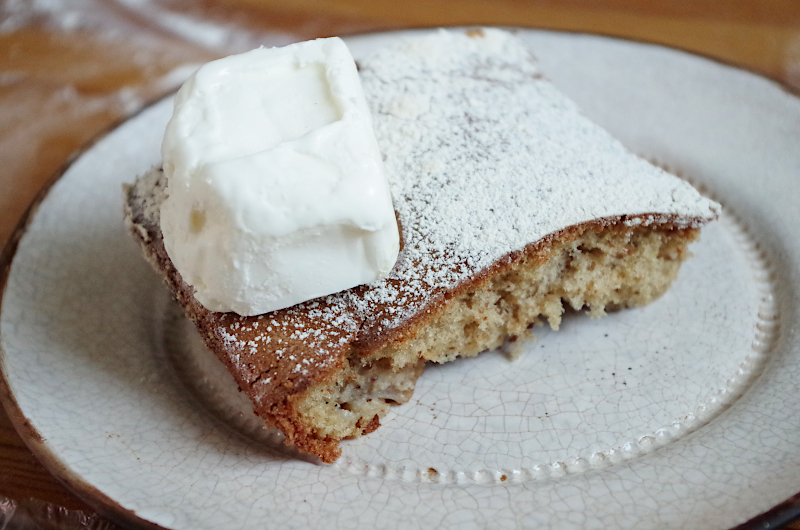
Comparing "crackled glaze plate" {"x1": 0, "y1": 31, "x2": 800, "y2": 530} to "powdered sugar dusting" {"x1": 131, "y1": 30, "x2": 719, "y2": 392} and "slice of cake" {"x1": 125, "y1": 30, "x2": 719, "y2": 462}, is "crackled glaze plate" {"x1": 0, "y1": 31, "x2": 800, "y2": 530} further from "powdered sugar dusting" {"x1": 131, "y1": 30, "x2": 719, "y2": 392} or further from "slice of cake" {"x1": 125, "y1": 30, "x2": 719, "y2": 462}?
"powdered sugar dusting" {"x1": 131, "y1": 30, "x2": 719, "y2": 392}

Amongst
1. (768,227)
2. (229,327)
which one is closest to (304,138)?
(229,327)

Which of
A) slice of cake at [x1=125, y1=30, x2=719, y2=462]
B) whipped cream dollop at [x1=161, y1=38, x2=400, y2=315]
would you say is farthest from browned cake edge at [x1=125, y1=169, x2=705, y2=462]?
whipped cream dollop at [x1=161, y1=38, x2=400, y2=315]

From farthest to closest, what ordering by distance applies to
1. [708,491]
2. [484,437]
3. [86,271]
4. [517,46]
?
[517,46], [86,271], [484,437], [708,491]

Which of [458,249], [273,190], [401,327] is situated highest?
[273,190]

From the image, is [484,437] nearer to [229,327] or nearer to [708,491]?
[708,491]

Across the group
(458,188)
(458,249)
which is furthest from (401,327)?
(458,188)

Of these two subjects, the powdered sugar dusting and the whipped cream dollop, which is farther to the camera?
the powdered sugar dusting

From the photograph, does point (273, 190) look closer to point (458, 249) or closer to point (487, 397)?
point (458, 249)
